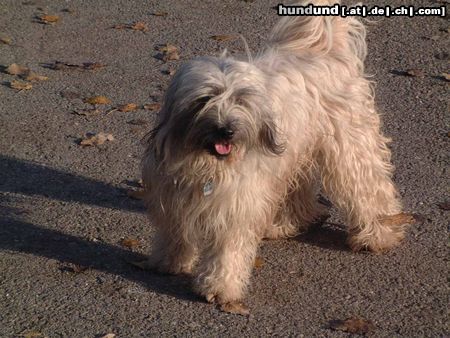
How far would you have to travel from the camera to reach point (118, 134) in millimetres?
7238

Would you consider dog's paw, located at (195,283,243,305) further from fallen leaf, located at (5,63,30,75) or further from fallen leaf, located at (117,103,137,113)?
fallen leaf, located at (5,63,30,75)

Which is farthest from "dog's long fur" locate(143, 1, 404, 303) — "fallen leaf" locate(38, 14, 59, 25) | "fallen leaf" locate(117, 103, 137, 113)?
"fallen leaf" locate(38, 14, 59, 25)

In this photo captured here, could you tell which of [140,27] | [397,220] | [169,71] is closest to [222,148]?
[397,220]

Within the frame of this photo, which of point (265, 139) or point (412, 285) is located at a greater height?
point (265, 139)

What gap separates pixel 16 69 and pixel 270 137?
4.43m

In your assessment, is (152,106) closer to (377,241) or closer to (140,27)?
(140,27)

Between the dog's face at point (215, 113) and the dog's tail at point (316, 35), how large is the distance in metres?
0.91

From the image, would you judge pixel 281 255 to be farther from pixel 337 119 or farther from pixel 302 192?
pixel 337 119

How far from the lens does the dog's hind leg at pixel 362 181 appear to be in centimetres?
548

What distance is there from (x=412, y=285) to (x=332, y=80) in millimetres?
1339

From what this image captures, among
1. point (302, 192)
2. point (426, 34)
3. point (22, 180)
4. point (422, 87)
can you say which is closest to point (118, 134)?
point (22, 180)

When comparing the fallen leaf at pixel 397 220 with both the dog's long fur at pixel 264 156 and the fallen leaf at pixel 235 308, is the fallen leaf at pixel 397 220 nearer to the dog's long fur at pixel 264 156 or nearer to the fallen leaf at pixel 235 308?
the dog's long fur at pixel 264 156

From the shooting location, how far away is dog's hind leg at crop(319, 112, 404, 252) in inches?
216

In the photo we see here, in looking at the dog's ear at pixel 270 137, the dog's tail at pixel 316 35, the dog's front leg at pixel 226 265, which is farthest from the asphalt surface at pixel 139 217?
the dog's tail at pixel 316 35
